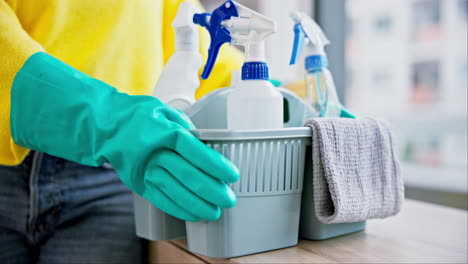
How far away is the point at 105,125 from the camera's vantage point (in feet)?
1.61

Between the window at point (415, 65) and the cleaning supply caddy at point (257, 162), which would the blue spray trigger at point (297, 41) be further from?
the window at point (415, 65)

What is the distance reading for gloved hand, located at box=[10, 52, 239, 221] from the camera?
425 millimetres

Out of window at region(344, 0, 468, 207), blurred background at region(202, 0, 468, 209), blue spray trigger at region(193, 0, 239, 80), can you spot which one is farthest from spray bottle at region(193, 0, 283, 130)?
window at region(344, 0, 468, 207)

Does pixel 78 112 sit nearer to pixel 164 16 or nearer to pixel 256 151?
pixel 256 151

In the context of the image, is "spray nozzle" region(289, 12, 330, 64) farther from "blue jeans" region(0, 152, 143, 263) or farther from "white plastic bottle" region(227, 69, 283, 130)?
"blue jeans" region(0, 152, 143, 263)

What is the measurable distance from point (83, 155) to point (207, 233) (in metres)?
0.23

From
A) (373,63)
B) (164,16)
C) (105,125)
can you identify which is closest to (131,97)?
(105,125)

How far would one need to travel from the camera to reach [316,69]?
2.10 feet

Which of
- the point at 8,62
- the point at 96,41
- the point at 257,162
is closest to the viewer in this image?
the point at 257,162

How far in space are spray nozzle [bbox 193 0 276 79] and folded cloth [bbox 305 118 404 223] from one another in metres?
0.13

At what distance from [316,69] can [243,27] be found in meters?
0.21

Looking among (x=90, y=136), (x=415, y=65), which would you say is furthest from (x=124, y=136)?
(x=415, y=65)

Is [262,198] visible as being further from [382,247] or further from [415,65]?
[415,65]

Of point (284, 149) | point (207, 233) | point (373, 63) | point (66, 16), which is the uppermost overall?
point (373, 63)
